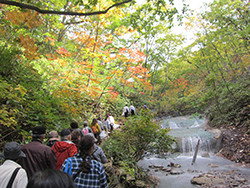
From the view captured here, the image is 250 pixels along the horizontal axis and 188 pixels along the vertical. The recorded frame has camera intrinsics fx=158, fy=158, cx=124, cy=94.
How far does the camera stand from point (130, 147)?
6.39m

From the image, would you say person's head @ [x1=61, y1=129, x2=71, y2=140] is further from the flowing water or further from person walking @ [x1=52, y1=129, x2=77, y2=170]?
the flowing water

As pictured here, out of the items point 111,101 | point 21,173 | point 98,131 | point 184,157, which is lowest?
point 184,157

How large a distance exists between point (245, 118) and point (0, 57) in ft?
43.5

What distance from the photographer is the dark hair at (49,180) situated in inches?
40.6

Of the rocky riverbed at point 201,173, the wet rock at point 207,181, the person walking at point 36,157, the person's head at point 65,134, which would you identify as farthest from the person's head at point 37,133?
the wet rock at point 207,181

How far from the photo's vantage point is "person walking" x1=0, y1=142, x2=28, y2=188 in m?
1.70

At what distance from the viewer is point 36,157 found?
8.26ft

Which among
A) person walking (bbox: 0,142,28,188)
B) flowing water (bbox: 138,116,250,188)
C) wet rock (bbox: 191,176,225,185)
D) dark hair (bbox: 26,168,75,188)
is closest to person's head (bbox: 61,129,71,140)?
person walking (bbox: 0,142,28,188)

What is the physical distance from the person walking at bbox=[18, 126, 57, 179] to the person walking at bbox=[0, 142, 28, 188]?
52 centimetres

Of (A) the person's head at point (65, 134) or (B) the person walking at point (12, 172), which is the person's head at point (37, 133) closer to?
(A) the person's head at point (65, 134)

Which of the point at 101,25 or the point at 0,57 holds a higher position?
the point at 101,25

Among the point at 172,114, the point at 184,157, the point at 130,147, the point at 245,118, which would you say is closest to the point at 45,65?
the point at 130,147

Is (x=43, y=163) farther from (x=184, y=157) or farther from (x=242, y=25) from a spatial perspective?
(x=242, y=25)

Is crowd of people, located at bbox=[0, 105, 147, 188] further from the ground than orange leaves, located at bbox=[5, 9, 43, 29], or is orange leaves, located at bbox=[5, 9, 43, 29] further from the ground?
orange leaves, located at bbox=[5, 9, 43, 29]
